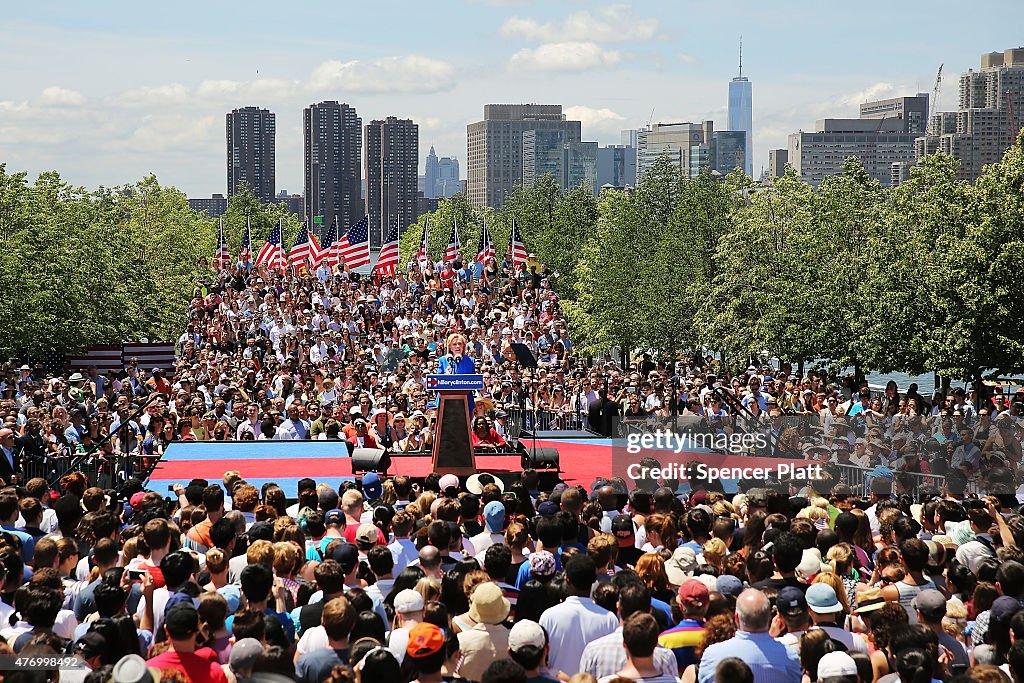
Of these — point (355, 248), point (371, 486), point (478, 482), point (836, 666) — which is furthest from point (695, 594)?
point (355, 248)

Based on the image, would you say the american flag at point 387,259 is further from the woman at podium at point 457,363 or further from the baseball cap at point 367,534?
the baseball cap at point 367,534

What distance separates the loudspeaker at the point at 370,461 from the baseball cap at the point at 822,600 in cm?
1201

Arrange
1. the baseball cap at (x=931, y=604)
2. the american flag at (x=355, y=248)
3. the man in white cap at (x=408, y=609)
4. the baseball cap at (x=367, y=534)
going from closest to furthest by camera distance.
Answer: the man in white cap at (x=408, y=609) < the baseball cap at (x=931, y=604) < the baseball cap at (x=367, y=534) < the american flag at (x=355, y=248)

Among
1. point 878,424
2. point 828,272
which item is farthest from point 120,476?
point 828,272

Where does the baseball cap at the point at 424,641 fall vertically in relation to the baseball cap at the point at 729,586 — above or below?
above

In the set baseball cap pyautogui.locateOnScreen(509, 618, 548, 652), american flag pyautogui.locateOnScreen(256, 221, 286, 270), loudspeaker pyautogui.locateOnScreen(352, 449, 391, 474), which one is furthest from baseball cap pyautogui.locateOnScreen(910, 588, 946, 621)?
american flag pyautogui.locateOnScreen(256, 221, 286, 270)

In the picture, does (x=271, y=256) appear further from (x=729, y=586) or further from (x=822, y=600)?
(x=822, y=600)

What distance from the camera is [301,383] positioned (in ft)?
98.9

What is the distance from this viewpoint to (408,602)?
25.3ft

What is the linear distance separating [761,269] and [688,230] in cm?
1042

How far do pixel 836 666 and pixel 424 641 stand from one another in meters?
2.46

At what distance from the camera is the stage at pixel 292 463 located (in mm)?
19875

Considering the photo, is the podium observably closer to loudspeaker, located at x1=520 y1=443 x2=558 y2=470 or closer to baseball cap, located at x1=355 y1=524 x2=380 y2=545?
loudspeaker, located at x1=520 y1=443 x2=558 y2=470

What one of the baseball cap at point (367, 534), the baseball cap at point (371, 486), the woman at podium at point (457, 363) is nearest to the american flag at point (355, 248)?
the woman at podium at point (457, 363)
